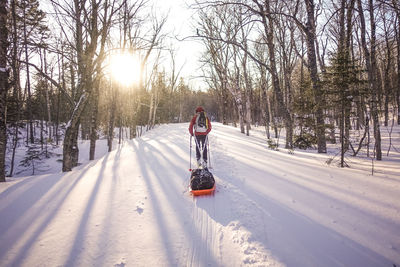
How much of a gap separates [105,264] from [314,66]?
9.69 metres

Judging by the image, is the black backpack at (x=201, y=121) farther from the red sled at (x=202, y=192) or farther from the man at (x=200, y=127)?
the red sled at (x=202, y=192)

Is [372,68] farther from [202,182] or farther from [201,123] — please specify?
[202,182]

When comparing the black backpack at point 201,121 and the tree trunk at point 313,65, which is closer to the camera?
the black backpack at point 201,121

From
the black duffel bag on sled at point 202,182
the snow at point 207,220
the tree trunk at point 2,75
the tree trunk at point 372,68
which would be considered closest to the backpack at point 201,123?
the snow at point 207,220

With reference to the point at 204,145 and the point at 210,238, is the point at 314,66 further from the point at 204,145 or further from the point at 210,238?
the point at 210,238

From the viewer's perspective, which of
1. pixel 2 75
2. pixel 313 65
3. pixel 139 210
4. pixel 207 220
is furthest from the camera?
pixel 313 65

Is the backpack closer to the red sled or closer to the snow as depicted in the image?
the snow

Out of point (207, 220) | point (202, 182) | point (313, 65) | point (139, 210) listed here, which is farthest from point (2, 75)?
point (313, 65)

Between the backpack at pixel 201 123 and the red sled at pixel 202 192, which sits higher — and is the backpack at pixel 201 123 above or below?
above

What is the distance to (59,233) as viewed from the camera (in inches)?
110

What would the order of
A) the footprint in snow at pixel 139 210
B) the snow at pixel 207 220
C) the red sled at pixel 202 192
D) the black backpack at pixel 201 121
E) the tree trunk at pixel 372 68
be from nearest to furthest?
the snow at pixel 207 220 → the footprint in snow at pixel 139 210 → the red sled at pixel 202 192 → the black backpack at pixel 201 121 → the tree trunk at pixel 372 68

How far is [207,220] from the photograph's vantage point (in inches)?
124

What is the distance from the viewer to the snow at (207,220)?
232 cm

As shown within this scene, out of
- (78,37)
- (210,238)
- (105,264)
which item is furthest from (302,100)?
(78,37)
